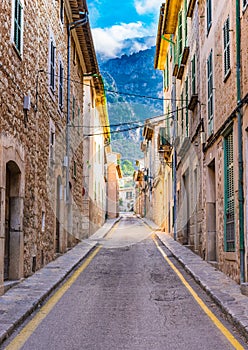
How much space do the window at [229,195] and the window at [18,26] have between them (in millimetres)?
5063

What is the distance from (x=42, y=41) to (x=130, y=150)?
11714 centimetres

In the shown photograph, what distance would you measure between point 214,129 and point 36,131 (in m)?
4.65

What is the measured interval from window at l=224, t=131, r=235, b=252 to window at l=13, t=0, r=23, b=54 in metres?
5.06

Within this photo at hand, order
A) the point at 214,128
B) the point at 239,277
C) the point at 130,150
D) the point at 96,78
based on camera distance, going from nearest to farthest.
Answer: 1. the point at 239,277
2. the point at 214,128
3. the point at 96,78
4. the point at 130,150

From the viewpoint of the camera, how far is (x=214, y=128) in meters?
15.4

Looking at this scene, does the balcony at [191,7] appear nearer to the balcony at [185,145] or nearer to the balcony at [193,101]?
the balcony at [193,101]

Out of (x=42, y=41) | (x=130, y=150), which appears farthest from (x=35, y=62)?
(x=130, y=150)

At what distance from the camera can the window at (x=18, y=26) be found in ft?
39.0

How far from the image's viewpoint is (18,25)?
12211 millimetres

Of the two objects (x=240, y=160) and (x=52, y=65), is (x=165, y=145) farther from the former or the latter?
(x=240, y=160)

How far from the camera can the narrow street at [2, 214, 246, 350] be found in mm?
7172

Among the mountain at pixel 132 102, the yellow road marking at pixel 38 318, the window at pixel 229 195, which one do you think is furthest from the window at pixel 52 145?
the mountain at pixel 132 102

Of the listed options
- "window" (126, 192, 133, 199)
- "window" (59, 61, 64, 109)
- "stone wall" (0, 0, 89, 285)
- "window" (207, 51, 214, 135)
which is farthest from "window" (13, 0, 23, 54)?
"window" (126, 192, 133, 199)

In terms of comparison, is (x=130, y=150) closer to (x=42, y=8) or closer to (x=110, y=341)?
(x=42, y=8)
